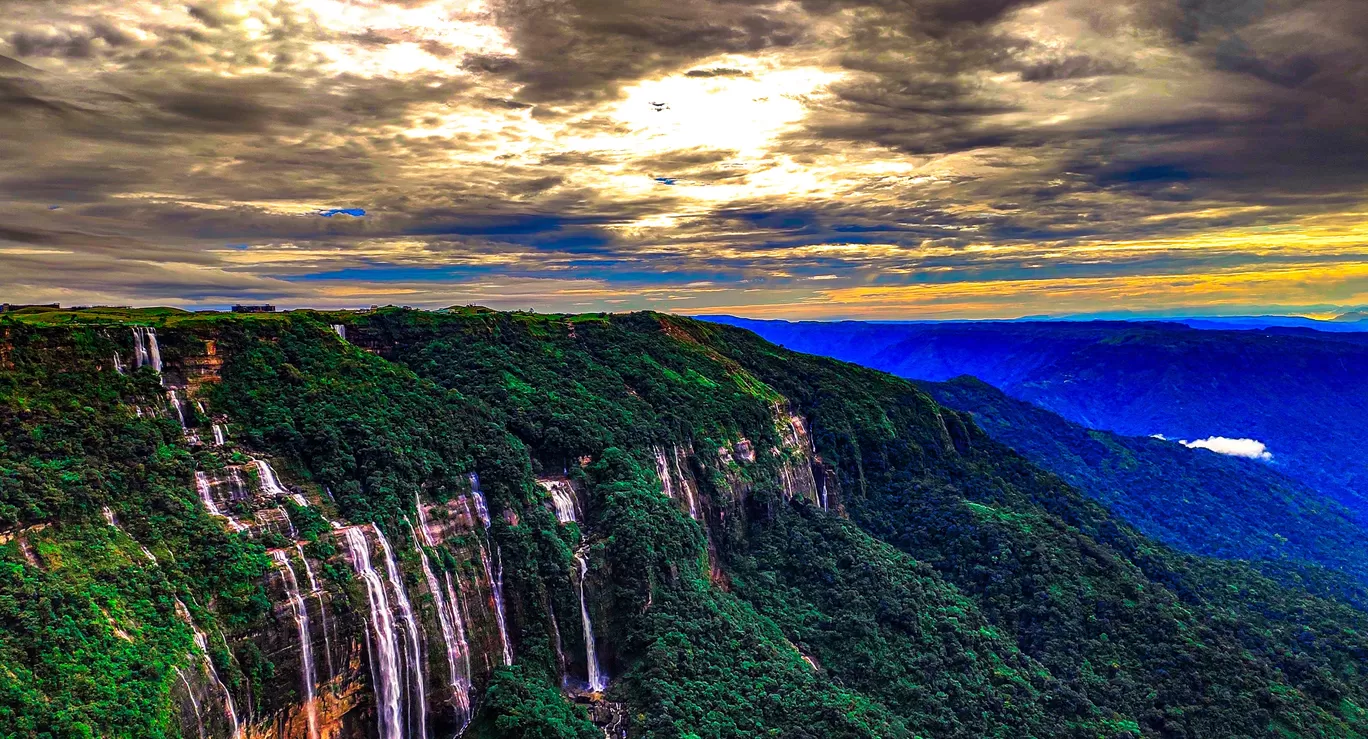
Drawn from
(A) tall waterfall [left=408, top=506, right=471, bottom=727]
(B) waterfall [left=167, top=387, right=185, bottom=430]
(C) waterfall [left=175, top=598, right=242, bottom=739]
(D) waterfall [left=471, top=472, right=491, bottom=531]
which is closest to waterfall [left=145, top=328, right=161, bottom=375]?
(B) waterfall [left=167, top=387, right=185, bottom=430]

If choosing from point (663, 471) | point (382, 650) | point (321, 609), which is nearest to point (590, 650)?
point (382, 650)

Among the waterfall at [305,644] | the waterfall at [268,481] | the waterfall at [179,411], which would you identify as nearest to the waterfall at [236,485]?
the waterfall at [268,481]

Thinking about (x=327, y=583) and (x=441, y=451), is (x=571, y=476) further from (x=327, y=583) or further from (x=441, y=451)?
(x=327, y=583)

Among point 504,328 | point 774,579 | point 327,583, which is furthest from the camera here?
point 504,328

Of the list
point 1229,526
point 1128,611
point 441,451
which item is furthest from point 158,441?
point 1229,526

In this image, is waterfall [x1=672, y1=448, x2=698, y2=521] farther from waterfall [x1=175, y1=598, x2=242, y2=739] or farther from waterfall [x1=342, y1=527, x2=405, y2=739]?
waterfall [x1=175, y1=598, x2=242, y2=739]
